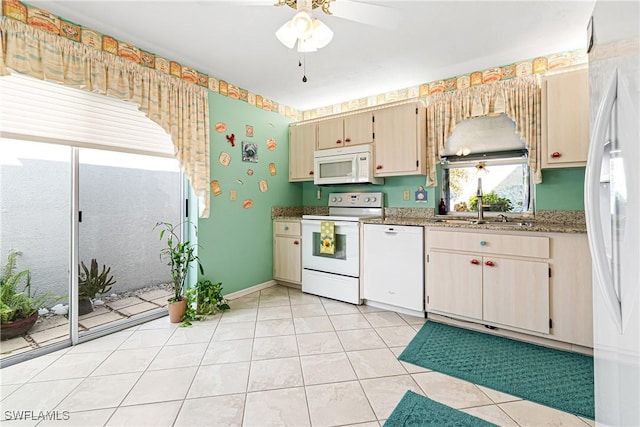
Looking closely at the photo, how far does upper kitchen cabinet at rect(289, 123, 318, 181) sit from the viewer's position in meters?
3.72

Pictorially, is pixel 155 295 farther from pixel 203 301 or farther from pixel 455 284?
pixel 455 284

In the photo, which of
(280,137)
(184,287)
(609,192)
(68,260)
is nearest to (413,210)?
(280,137)

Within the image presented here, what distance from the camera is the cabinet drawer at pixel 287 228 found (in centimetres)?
355

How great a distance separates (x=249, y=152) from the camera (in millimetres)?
3428

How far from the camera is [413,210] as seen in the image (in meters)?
3.26

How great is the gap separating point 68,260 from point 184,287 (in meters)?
1.03

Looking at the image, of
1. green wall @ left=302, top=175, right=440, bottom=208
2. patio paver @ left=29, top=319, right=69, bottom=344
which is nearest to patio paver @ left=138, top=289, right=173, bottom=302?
patio paver @ left=29, top=319, right=69, bottom=344

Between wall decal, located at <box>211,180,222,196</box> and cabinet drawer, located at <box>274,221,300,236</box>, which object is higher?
wall decal, located at <box>211,180,222,196</box>

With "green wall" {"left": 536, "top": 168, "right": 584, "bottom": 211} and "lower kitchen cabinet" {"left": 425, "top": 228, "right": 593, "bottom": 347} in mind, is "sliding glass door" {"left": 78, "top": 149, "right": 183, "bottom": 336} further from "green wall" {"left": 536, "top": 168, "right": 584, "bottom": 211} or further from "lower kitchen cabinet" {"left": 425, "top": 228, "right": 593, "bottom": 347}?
"green wall" {"left": 536, "top": 168, "right": 584, "bottom": 211}

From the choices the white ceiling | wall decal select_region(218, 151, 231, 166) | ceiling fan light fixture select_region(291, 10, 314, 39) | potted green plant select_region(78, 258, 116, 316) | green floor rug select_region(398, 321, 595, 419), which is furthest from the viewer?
wall decal select_region(218, 151, 231, 166)

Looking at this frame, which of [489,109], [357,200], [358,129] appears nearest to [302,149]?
[358,129]

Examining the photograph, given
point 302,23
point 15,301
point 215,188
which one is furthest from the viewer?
point 215,188

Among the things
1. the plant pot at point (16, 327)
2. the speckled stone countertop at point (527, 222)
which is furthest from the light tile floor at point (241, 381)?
the speckled stone countertop at point (527, 222)

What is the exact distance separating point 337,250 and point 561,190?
2162 millimetres
